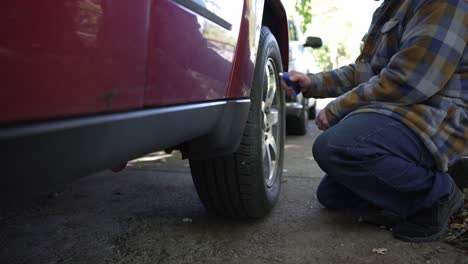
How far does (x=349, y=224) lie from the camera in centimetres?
218

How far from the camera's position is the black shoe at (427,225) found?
197 centimetres

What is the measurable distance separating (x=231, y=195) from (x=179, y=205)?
55cm

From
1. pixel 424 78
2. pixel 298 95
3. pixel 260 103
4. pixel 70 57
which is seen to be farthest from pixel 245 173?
pixel 298 95

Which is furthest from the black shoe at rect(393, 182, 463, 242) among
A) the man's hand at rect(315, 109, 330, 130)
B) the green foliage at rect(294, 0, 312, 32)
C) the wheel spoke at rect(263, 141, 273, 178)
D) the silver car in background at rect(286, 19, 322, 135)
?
the green foliage at rect(294, 0, 312, 32)

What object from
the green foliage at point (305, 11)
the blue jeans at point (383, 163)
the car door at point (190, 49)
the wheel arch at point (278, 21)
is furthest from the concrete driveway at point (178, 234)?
the green foliage at point (305, 11)

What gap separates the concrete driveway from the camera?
180 centimetres

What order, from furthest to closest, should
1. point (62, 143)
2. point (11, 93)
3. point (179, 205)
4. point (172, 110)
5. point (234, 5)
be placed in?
point (179, 205) < point (234, 5) < point (172, 110) < point (62, 143) < point (11, 93)

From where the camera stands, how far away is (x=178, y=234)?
204 cm

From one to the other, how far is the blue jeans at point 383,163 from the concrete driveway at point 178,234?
18 centimetres

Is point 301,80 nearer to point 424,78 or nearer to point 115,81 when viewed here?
point 424,78

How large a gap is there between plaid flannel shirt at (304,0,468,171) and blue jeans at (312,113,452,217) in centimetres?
4

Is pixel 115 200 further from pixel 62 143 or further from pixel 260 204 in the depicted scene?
pixel 62 143

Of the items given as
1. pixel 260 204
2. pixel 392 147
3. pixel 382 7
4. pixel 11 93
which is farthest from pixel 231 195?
pixel 11 93

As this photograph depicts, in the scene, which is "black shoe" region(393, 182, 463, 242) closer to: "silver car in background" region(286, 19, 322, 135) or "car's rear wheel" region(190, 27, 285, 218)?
"car's rear wheel" region(190, 27, 285, 218)
